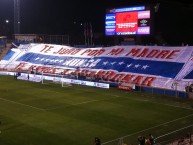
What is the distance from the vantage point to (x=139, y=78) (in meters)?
42.9

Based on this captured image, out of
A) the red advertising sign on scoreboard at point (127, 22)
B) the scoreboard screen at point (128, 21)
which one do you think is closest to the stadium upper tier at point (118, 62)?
the scoreboard screen at point (128, 21)

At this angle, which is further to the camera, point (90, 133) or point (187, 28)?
point (187, 28)

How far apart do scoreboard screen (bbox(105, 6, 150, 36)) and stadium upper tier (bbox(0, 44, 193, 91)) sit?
2750 millimetres

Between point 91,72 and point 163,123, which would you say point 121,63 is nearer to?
point 91,72

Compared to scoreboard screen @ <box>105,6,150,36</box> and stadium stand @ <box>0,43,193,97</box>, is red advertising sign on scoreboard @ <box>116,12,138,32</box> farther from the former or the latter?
stadium stand @ <box>0,43,193,97</box>

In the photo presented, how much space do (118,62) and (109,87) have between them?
6.12m

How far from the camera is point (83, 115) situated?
91.6 ft

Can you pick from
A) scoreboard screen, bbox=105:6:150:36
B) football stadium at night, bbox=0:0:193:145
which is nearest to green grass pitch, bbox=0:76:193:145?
football stadium at night, bbox=0:0:193:145

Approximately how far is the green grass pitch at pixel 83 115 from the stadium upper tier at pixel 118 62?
3598mm

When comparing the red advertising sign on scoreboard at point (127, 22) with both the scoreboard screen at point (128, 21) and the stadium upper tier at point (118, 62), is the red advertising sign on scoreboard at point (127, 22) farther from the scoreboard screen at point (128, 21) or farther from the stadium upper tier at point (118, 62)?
the stadium upper tier at point (118, 62)

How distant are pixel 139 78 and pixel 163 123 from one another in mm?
18314

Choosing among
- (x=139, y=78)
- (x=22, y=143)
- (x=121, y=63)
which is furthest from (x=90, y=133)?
(x=121, y=63)

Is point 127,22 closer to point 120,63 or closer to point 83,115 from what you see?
point 120,63

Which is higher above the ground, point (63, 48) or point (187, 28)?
point (187, 28)
